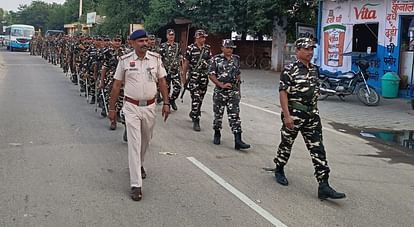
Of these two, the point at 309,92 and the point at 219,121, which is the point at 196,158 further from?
the point at 309,92

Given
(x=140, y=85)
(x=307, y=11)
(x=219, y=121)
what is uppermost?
(x=307, y=11)

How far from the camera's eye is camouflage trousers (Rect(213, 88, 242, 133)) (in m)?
8.22

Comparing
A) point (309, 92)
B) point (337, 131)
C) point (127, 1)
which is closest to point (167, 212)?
point (309, 92)

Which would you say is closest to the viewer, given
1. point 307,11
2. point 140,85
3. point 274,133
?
point 140,85

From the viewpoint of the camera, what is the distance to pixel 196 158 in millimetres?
7723

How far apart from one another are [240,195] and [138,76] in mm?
1729

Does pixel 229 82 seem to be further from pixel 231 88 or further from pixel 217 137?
Result: pixel 217 137

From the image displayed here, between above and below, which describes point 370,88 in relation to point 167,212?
above

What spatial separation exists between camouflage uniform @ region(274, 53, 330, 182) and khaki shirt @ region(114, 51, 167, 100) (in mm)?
1462

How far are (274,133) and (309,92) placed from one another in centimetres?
423

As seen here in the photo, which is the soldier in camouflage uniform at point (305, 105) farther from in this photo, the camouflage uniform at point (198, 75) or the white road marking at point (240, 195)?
the camouflage uniform at point (198, 75)

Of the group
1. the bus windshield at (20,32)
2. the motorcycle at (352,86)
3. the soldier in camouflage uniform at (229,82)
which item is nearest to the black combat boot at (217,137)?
the soldier in camouflage uniform at (229,82)

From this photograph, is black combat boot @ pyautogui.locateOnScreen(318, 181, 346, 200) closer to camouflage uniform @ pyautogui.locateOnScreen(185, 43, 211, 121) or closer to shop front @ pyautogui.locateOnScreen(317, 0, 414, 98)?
camouflage uniform @ pyautogui.locateOnScreen(185, 43, 211, 121)

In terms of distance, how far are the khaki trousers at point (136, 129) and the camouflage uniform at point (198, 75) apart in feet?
12.8
